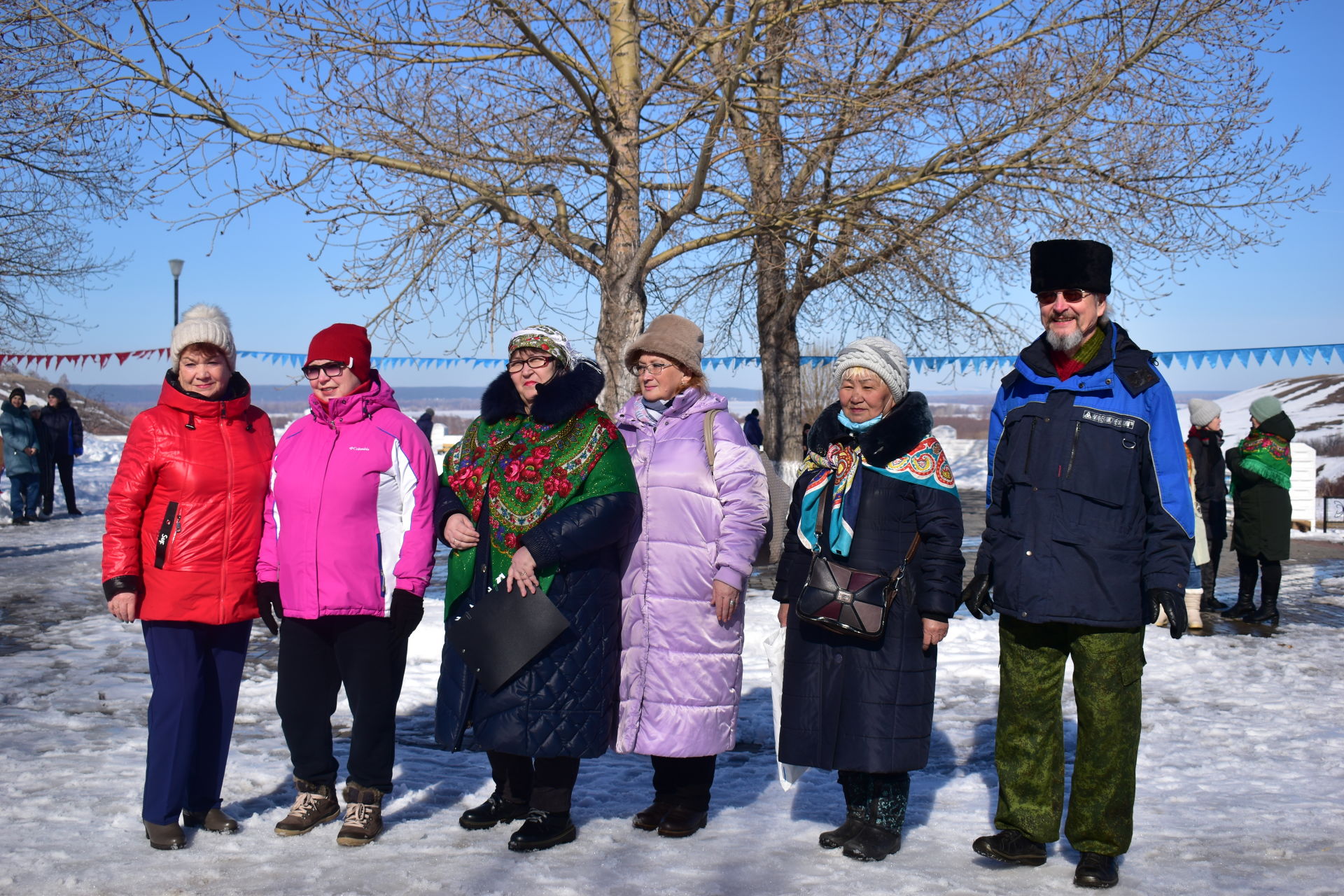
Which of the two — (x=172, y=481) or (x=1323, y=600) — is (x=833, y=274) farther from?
(x=172, y=481)

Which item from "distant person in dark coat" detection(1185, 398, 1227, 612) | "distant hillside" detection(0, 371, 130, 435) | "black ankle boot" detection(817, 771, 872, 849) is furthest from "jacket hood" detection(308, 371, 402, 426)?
"distant hillside" detection(0, 371, 130, 435)

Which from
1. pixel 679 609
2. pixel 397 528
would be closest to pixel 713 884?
pixel 679 609

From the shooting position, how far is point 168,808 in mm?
3471

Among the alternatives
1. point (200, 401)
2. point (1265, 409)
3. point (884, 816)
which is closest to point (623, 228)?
point (1265, 409)

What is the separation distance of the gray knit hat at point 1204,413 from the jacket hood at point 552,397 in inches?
263

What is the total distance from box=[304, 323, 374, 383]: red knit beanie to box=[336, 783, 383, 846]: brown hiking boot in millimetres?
1403

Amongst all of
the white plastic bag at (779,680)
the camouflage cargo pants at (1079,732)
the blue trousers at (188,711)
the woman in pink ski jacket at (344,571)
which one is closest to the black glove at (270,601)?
the woman in pink ski jacket at (344,571)

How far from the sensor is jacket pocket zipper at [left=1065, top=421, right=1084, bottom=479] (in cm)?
328

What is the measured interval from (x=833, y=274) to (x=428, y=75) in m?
4.65

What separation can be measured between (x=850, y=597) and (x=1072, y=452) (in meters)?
0.81

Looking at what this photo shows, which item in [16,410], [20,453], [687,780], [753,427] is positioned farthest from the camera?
[753,427]

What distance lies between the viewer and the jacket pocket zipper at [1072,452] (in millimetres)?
3277

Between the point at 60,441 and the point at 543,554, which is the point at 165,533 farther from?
→ the point at 60,441

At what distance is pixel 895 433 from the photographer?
3.53 meters
